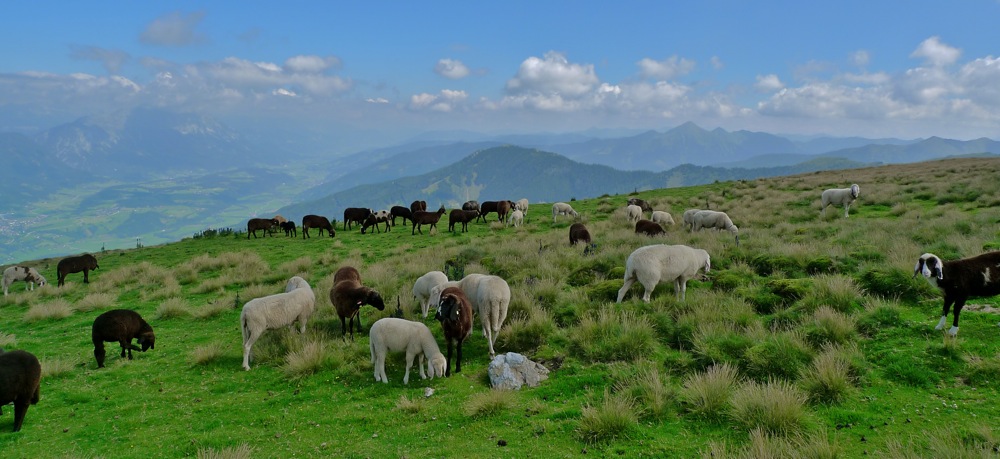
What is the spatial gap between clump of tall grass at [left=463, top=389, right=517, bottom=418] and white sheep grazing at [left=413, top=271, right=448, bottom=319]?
17.0 ft

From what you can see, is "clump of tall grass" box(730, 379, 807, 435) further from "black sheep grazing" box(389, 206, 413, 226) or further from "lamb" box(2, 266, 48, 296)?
"black sheep grazing" box(389, 206, 413, 226)

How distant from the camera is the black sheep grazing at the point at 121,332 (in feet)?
33.3

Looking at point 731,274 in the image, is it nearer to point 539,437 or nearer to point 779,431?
point 779,431

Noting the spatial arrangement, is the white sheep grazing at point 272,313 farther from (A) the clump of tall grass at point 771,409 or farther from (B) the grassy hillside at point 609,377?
(A) the clump of tall grass at point 771,409

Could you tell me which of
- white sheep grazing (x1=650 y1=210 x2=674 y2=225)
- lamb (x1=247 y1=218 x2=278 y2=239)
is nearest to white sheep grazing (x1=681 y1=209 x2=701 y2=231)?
white sheep grazing (x1=650 y1=210 x2=674 y2=225)

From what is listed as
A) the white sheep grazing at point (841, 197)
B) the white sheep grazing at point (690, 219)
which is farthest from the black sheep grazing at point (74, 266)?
the white sheep grazing at point (841, 197)

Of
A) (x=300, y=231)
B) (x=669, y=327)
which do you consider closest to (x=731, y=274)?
(x=669, y=327)

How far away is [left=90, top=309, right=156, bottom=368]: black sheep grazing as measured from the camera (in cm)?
1014

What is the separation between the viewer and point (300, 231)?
37.2m

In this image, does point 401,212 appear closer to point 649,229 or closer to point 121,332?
point 649,229

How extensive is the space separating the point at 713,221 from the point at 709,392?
16.1 meters

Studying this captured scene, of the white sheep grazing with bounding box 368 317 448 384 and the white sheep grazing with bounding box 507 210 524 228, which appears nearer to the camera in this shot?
the white sheep grazing with bounding box 368 317 448 384

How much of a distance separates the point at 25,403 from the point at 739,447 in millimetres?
10864

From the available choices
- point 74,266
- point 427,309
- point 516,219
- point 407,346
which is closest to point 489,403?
point 407,346
